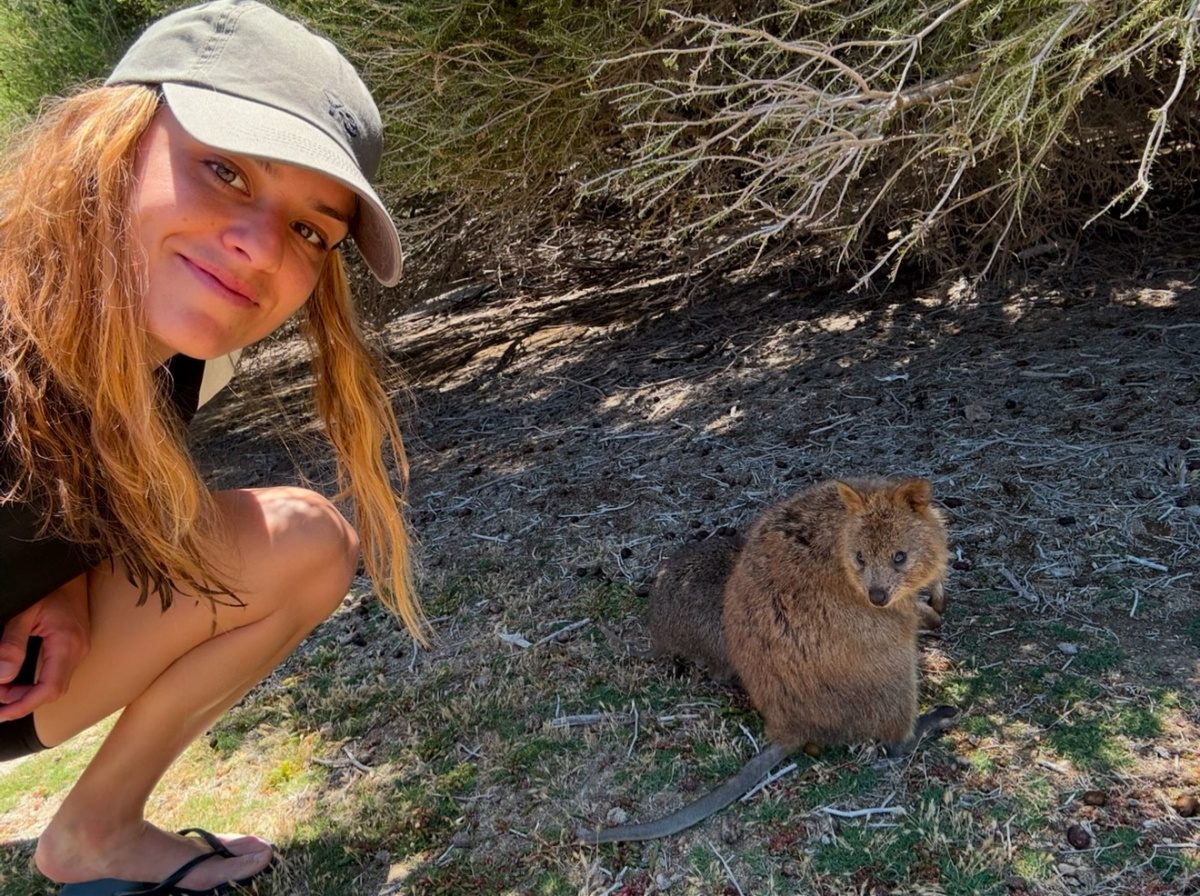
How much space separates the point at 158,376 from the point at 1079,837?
2.71 meters

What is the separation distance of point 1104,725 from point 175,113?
297cm

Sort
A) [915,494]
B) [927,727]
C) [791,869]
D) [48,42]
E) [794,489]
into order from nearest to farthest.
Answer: [791,869] → [927,727] → [915,494] → [794,489] → [48,42]

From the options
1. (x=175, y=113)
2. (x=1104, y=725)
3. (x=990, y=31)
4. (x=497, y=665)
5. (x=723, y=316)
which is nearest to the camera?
(x=175, y=113)

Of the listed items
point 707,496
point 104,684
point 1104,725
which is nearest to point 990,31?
point 707,496

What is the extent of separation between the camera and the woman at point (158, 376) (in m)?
1.89

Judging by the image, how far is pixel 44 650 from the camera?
2.34 metres

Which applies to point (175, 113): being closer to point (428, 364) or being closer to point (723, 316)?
point (723, 316)

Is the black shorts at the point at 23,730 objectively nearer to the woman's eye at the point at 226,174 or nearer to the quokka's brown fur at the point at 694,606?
the woman's eye at the point at 226,174

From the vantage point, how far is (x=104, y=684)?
254 centimetres

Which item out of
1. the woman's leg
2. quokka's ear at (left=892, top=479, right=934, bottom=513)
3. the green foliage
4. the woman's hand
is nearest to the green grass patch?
quokka's ear at (left=892, top=479, right=934, bottom=513)

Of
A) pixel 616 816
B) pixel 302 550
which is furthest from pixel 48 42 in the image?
pixel 616 816

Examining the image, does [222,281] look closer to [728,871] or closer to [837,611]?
[728,871]

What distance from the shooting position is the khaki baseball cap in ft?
5.83

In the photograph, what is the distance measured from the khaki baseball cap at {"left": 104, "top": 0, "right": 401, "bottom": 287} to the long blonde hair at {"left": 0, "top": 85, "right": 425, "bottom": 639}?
111 millimetres
